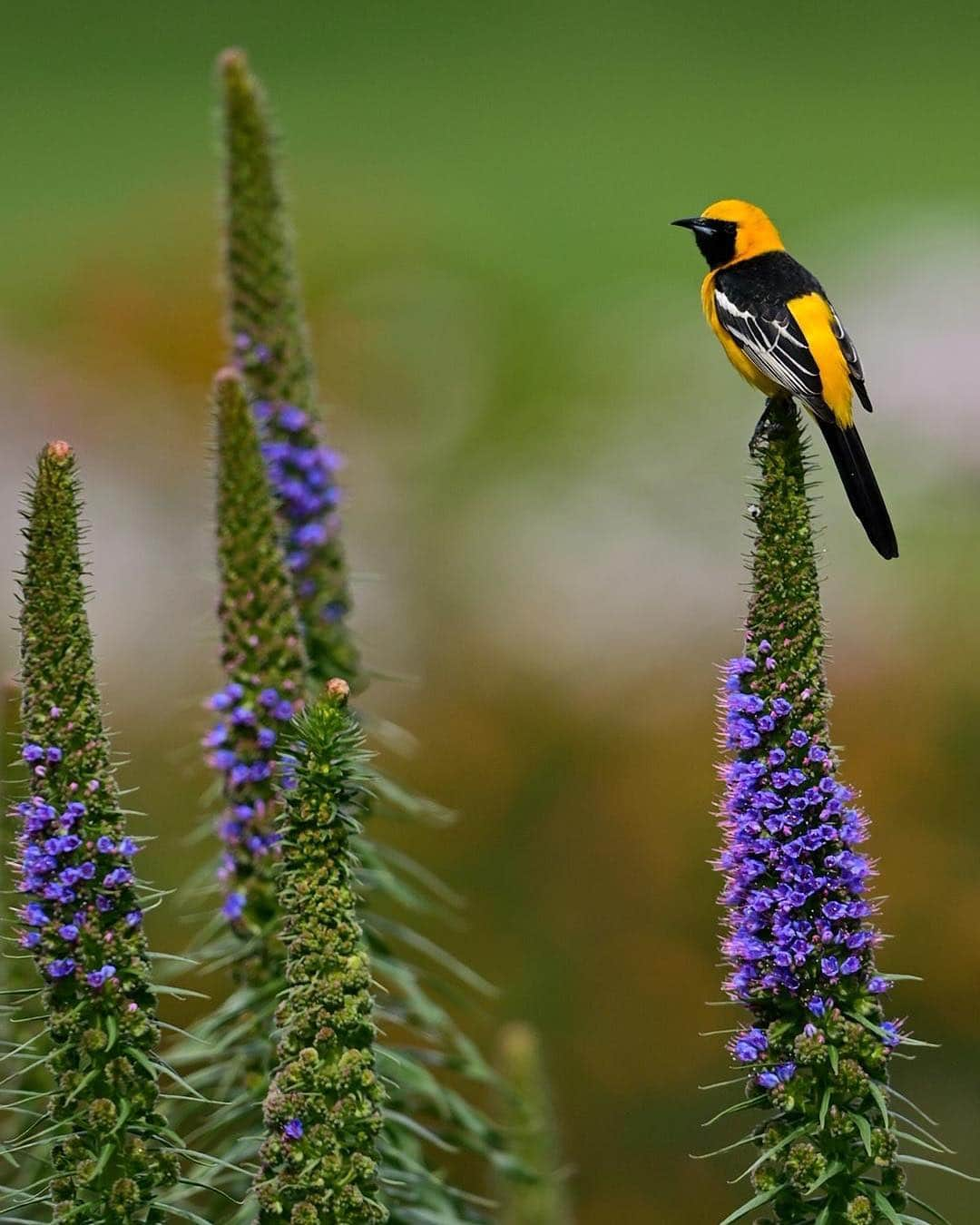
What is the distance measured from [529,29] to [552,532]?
17153mm

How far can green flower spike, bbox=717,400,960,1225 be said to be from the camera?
4930 mm

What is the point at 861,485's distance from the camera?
643 cm

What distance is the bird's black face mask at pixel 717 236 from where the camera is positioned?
805 cm

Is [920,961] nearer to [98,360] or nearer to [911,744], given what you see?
[911,744]

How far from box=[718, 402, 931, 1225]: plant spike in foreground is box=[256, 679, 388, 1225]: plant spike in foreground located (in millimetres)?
982

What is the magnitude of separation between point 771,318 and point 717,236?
122 cm

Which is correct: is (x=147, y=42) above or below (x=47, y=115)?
above

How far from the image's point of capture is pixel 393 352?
20109 millimetres

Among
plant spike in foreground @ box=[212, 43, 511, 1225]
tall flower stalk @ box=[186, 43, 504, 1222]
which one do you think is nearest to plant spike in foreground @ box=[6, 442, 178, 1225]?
tall flower stalk @ box=[186, 43, 504, 1222]

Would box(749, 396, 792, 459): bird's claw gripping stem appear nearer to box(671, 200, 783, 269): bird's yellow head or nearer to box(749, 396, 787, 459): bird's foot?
box(749, 396, 787, 459): bird's foot

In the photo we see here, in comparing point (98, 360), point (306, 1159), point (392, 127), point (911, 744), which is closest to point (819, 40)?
point (392, 127)

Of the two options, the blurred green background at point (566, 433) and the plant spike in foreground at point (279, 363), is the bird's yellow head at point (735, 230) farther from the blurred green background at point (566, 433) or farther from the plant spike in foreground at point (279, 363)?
the blurred green background at point (566, 433)

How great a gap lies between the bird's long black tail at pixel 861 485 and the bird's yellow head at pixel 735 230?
54.9 inches

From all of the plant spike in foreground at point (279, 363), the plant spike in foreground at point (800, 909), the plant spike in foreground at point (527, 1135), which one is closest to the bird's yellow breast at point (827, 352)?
the plant spike in foreground at point (800, 909)
